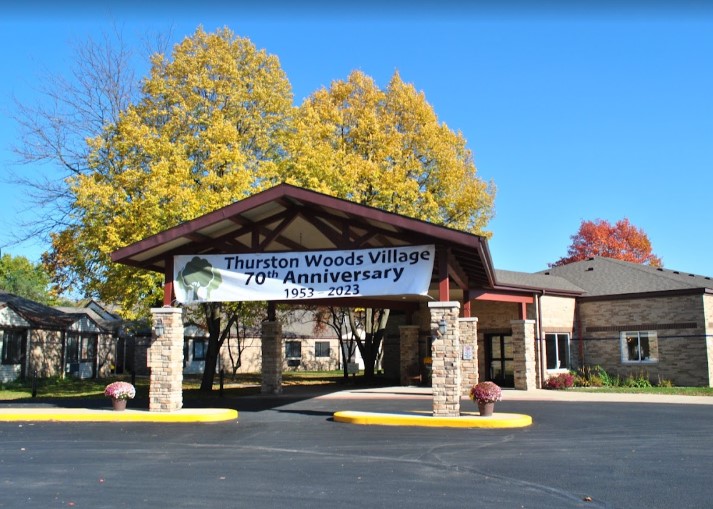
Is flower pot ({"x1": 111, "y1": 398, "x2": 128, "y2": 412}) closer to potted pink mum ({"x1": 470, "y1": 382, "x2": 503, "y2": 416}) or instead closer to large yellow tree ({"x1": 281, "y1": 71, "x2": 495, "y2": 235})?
potted pink mum ({"x1": 470, "y1": 382, "x2": 503, "y2": 416})

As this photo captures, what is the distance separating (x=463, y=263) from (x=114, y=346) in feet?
98.5

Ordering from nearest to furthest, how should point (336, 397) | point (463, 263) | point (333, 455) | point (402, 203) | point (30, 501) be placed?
1. point (30, 501)
2. point (333, 455)
3. point (463, 263)
4. point (336, 397)
5. point (402, 203)

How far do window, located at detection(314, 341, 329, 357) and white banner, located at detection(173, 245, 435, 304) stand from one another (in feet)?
115

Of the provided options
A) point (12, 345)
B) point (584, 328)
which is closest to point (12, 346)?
point (12, 345)

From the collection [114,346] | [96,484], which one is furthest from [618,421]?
[114,346]

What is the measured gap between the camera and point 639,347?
2602 cm

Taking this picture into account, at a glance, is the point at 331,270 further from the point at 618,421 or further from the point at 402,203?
the point at 402,203

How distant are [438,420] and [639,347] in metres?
14.5

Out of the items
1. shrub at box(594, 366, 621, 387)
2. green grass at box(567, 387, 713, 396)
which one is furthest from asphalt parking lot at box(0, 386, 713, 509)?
shrub at box(594, 366, 621, 387)

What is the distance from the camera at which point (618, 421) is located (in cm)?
1534

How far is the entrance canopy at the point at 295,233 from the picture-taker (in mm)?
15367

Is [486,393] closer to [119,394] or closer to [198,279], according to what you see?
[198,279]

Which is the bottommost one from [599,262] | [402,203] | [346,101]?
[599,262]

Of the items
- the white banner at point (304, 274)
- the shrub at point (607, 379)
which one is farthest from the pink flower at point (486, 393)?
the shrub at point (607, 379)
